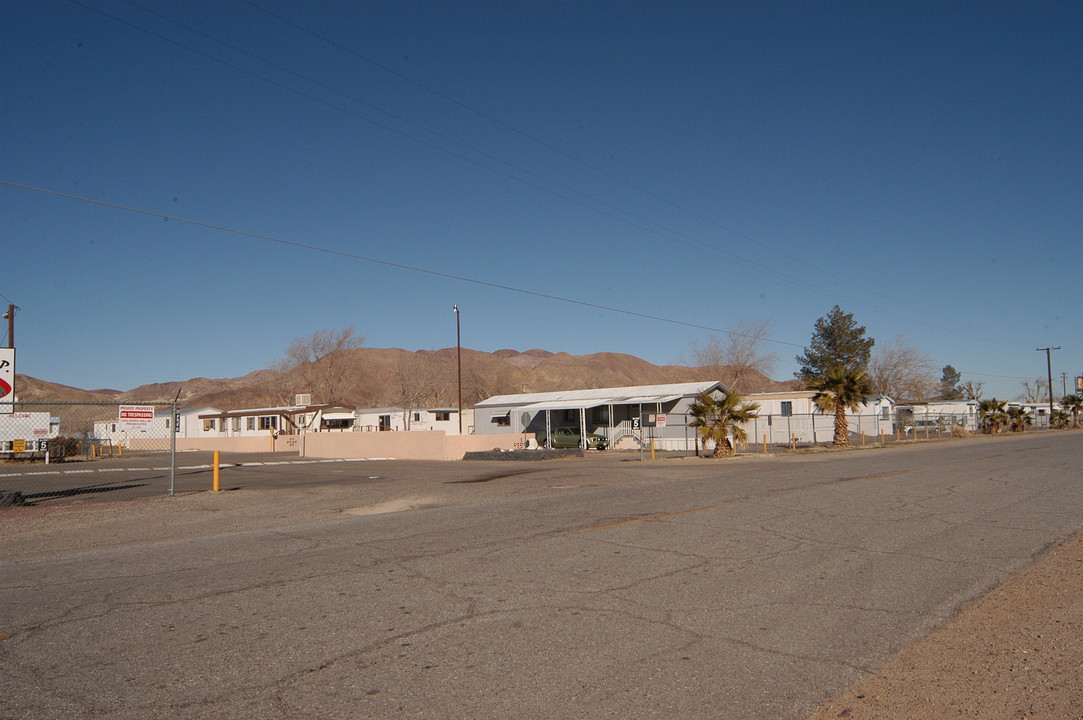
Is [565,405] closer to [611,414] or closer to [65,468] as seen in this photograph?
[611,414]

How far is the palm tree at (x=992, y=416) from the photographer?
6306cm

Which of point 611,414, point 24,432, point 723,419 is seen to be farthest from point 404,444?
point 24,432

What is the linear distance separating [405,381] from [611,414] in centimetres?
5878

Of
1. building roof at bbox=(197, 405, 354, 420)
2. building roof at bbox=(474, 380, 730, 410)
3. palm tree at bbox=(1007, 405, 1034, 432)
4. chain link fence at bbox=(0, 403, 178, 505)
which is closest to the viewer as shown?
chain link fence at bbox=(0, 403, 178, 505)

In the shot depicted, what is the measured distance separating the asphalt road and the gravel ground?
0.72 ft

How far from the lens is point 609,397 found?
1934 inches


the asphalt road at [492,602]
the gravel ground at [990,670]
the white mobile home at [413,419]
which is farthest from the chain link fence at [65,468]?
the white mobile home at [413,419]

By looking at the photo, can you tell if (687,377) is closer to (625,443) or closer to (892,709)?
(625,443)

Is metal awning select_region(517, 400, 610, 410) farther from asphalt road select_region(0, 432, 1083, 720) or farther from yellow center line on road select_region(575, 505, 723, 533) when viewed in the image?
yellow center line on road select_region(575, 505, 723, 533)

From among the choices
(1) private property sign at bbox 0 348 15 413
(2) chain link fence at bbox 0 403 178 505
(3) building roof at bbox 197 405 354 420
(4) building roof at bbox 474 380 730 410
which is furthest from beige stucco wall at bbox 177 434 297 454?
(1) private property sign at bbox 0 348 15 413

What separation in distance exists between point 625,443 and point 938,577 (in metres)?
37.0

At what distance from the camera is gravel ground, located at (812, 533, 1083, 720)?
4.52 metres

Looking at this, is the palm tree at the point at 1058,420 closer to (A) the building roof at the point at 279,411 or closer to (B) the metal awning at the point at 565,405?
(B) the metal awning at the point at 565,405

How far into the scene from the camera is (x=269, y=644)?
19.0ft
